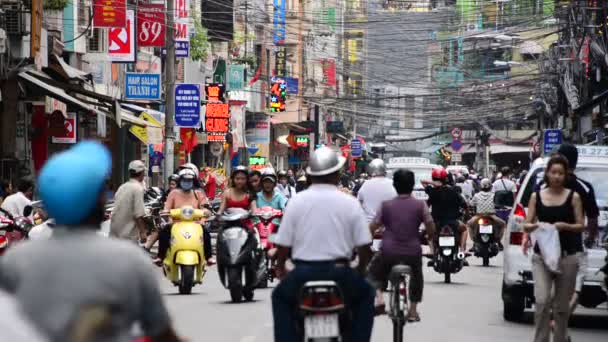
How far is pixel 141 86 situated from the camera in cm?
4038

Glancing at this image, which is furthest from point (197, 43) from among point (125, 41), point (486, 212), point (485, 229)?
point (485, 229)

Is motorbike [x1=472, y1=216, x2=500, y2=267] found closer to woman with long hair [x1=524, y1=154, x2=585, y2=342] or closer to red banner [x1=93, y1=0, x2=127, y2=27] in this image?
red banner [x1=93, y1=0, x2=127, y2=27]

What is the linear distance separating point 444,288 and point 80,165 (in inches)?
647

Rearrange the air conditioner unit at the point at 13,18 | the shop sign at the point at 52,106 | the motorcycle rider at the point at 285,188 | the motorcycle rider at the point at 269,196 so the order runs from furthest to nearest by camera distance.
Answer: the shop sign at the point at 52,106, the motorcycle rider at the point at 285,188, the air conditioner unit at the point at 13,18, the motorcycle rider at the point at 269,196

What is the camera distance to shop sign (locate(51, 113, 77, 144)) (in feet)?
118

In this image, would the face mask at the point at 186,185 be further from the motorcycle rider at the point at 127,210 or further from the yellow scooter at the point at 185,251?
the motorcycle rider at the point at 127,210

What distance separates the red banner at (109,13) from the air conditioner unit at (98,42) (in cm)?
413

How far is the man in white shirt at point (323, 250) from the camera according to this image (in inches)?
340

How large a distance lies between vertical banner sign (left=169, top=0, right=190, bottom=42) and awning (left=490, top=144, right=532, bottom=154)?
55571mm

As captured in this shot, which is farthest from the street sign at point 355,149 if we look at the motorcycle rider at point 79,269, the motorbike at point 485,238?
the motorcycle rider at point 79,269

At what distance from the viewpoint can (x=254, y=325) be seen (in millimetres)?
15141

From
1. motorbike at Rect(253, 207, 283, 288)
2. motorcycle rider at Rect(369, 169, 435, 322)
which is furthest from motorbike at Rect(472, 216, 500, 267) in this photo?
motorcycle rider at Rect(369, 169, 435, 322)

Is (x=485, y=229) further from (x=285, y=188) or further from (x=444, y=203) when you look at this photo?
(x=285, y=188)

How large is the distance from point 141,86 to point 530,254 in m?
26.5
